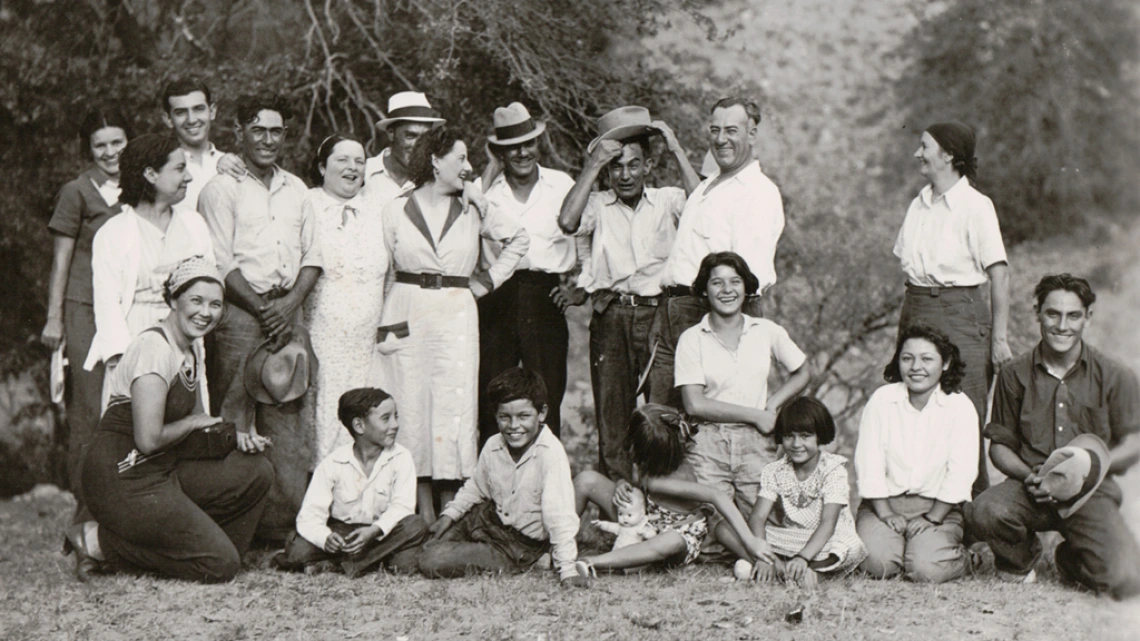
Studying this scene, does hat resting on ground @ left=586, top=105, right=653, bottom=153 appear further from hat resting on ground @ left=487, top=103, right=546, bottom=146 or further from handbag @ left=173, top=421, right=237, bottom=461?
handbag @ left=173, top=421, right=237, bottom=461

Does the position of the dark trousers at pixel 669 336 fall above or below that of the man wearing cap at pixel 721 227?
below

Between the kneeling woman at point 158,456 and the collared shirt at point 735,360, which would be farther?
the collared shirt at point 735,360

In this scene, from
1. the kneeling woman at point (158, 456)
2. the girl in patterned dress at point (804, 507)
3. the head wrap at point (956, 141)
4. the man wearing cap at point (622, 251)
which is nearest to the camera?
the kneeling woman at point (158, 456)

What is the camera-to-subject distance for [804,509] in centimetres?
537

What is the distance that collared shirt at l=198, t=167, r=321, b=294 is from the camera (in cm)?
575

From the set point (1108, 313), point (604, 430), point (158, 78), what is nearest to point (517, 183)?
point (604, 430)

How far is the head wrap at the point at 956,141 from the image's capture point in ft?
19.1

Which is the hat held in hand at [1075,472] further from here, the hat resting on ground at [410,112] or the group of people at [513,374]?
the hat resting on ground at [410,112]

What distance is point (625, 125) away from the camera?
6156 millimetres

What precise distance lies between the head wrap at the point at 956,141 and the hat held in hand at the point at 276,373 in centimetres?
297

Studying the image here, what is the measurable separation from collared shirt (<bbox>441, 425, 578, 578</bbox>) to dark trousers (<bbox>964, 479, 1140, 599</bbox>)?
65.9 inches

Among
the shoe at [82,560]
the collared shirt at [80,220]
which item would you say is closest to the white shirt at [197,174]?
the collared shirt at [80,220]

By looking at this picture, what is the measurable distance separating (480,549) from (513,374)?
2.39 feet

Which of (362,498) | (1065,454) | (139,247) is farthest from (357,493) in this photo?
(1065,454)
